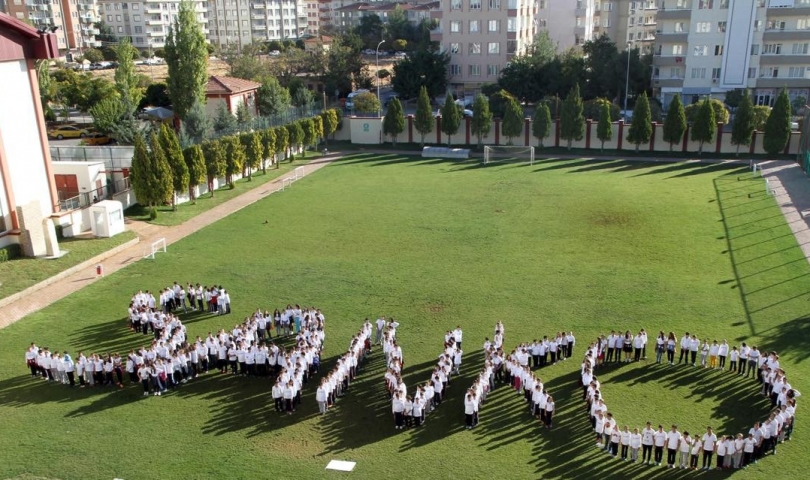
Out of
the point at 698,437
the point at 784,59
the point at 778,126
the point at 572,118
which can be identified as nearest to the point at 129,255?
the point at 698,437

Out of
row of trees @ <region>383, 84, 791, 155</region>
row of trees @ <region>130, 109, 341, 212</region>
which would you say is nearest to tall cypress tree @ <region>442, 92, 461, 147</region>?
row of trees @ <region>383, 84, 791, 155</region>

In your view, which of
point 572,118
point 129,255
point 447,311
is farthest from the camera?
point 572,118

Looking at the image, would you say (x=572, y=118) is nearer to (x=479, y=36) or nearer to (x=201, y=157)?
(x=479, y=36)

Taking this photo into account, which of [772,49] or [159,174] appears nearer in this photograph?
[159,174]

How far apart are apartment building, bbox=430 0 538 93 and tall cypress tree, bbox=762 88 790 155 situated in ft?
105

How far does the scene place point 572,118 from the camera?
164ft

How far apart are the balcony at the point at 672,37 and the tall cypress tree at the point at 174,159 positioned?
1943 inches

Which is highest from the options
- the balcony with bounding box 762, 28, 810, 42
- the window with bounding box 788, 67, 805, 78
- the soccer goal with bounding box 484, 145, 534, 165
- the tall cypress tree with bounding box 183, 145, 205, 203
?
the balcony with bounding box 762, 28, 810, 42

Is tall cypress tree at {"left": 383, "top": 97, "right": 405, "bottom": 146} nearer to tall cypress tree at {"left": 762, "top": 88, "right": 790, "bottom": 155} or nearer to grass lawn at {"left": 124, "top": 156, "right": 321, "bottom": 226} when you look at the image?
grass lawn at {"left": 124, "top": 156, "right": 321, "bottom": 226}

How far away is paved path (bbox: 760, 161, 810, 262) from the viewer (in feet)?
100.0

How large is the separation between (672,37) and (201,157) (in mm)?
48625

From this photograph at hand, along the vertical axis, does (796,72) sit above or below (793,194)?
above

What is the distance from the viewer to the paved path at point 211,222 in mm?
25188

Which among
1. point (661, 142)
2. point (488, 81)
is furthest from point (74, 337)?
point (488, 81)
